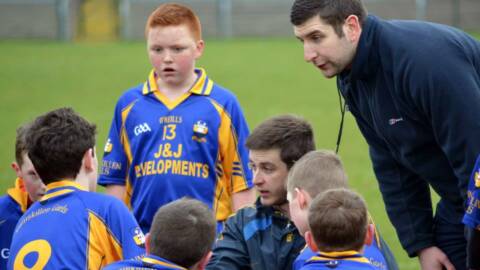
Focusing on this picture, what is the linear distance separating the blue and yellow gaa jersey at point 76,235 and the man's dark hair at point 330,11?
4.34 feet

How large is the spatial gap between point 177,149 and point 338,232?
2.39m

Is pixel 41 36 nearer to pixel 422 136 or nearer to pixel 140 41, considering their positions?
pixel 140 41

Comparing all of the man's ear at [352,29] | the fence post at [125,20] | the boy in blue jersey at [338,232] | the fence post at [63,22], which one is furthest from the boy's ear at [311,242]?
the fence post at [125,20]

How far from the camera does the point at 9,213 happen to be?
5582 mm

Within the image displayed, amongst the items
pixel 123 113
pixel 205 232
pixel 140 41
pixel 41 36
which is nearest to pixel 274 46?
pixel 140 41

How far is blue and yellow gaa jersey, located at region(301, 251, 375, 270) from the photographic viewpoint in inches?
151

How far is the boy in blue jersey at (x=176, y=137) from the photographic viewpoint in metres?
6.10

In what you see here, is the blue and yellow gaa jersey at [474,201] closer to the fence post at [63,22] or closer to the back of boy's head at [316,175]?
the back of boy's head at [316,175]

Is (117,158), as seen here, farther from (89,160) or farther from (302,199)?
(302,199)

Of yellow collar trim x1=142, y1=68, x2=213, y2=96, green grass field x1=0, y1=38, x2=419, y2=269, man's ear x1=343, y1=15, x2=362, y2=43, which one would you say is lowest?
green grass field x1=0, y1=38, x2=419, y2=269

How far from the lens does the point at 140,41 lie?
3344 centimetres

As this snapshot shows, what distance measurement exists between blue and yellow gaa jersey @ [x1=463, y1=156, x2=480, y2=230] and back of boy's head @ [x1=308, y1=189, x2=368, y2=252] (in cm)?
53

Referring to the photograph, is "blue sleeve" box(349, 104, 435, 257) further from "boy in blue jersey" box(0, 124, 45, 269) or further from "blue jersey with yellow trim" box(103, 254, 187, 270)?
"boy in blue jersey" box(0, 124, 45, 269)

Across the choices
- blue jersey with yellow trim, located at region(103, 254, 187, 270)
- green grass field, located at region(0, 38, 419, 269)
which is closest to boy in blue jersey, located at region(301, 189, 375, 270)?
blue jersey with yellow trim, located at region(103, 254, 187, 270)
